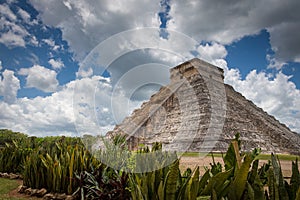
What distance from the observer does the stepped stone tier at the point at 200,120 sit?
2806 centimetres

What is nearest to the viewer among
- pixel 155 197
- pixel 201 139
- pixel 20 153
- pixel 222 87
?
pixel 155 197

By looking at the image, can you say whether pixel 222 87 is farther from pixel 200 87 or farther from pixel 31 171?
pixel 31 171

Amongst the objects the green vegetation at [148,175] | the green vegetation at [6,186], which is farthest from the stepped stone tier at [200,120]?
the green vegetation at [148,175]

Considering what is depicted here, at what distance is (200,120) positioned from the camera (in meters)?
29.6

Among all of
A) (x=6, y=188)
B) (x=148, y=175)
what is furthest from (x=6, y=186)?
(x=148, y=175)

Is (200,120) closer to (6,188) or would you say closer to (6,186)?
(6,186)

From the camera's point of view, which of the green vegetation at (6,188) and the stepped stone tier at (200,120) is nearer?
the green vegetation at (6,188)

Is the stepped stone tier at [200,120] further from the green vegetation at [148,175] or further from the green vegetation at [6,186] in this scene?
the green vegetation at [148,175]

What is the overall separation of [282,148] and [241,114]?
6505 millimetres

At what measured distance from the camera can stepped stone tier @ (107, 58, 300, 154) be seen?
28.1 m

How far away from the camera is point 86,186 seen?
429 cm

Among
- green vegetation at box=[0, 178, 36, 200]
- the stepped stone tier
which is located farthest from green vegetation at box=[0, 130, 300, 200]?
the stepped stone tier

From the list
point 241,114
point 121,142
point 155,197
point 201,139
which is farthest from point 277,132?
point 155,197

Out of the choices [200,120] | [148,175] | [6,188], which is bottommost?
[6,188]
